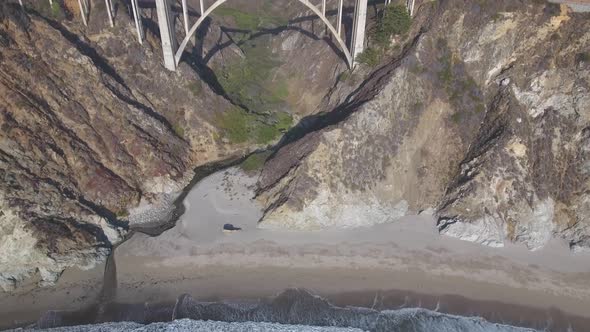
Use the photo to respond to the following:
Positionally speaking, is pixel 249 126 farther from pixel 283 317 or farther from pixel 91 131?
pixel 283 317

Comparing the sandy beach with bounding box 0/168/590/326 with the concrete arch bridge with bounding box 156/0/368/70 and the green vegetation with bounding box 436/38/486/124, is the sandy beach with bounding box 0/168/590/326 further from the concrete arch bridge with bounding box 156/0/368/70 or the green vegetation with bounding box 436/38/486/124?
the concrete arch bridge with bounding box 156/0/368/70

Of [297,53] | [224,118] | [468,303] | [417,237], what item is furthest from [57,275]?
[297,53]

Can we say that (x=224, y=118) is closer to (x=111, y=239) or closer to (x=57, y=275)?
(x=111, y=239)

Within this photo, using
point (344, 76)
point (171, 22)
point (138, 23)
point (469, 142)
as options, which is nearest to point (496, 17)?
point (469, 142)

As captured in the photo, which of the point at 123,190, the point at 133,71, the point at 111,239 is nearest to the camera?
the point at 111,239

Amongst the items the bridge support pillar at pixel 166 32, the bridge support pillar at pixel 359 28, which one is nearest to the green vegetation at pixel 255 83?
the bridge support pillar at pixel 166 32

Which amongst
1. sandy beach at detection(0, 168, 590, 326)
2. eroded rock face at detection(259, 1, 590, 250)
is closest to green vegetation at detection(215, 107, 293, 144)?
eroded rock face at detection(259, 1, 590, 250)
